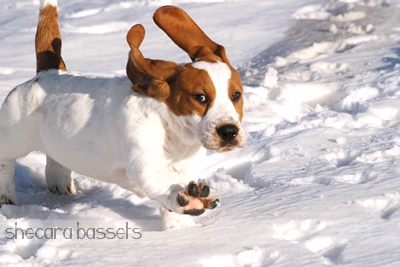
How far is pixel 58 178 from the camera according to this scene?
4570 millimetres

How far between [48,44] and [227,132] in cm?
168

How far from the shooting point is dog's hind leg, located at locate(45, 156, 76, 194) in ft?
15.0

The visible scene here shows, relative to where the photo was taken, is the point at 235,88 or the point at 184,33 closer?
the point at 235,88

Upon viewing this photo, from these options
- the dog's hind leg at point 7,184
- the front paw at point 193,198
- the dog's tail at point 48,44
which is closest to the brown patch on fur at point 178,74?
the front paw at point 193,198

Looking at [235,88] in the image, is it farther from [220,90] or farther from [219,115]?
[219,115]

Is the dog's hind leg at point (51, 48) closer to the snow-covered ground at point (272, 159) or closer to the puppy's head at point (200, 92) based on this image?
the snow-covered ground at point (272, 159)

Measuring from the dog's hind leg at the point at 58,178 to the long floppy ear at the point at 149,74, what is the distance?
1.25m

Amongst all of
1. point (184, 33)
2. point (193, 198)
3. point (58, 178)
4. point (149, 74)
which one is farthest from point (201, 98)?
point (58, 178)

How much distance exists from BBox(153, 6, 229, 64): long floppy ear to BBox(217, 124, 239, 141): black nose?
2.08 feet

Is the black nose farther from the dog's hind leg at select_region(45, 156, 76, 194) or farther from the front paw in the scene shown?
the dog's hind leg at select_region(45, 156, 76, 194)

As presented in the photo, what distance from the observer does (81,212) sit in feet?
13.0

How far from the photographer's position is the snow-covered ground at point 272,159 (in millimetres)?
3164

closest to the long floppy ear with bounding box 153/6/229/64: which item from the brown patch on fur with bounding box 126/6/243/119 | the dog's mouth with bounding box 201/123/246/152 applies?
the brown patch on fur with bounding box 126/6/243/119

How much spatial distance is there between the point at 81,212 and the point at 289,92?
9.61 ft
